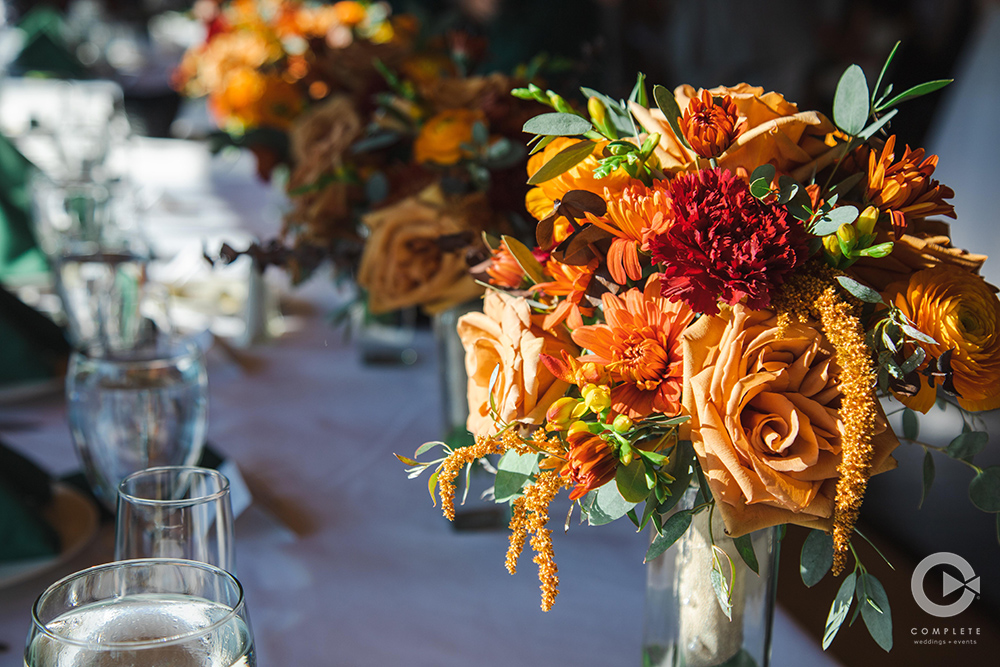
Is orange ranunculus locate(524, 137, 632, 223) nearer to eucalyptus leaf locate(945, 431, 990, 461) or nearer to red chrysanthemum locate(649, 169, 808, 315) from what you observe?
red chrysanthemum locate(649, 169, 808, 315)

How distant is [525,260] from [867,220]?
0.20 meters

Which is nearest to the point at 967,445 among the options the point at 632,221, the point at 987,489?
the point at 987,489

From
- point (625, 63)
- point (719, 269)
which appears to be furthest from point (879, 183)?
point (625, 63)

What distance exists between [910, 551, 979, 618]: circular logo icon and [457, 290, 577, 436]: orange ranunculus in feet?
1.06

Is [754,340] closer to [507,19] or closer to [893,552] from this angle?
[893,552]

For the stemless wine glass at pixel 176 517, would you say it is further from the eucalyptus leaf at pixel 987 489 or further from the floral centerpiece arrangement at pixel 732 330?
the eucalyptus leaf at pixel 987 489

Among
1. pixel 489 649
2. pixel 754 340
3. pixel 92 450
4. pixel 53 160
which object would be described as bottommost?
pixel 489 649

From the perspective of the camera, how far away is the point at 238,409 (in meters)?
1.20

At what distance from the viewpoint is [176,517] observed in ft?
1.69

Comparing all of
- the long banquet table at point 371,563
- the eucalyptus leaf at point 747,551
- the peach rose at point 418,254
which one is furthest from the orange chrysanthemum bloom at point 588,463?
the peach rose at point 418,254

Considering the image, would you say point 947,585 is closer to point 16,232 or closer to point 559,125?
point 559,125

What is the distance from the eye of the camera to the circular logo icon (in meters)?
0.60

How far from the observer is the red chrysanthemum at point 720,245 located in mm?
422

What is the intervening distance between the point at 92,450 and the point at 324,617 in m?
0.27
